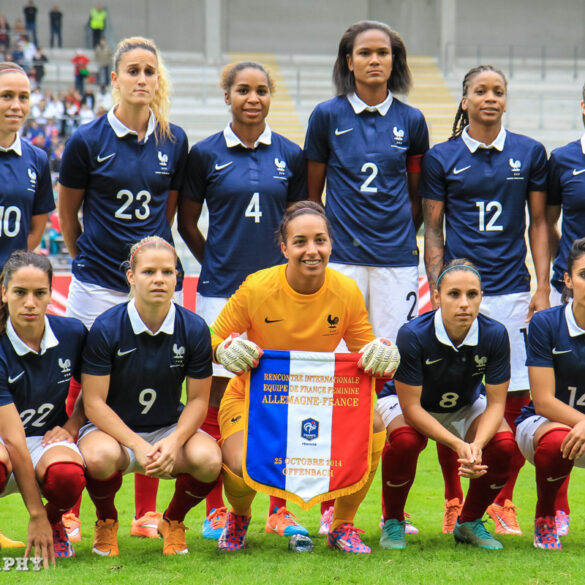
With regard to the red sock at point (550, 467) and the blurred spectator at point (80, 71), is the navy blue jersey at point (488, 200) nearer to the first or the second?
the red sock at point (550, 467)

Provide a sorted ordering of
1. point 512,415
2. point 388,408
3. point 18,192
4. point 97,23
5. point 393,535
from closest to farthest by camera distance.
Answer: point 393,535, point 388,408, point 18,192, point 512,415, point 97,23

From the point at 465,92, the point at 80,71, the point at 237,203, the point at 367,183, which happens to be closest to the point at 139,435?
the point at 237,203

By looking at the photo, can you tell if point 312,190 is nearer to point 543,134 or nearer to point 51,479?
point 51,479

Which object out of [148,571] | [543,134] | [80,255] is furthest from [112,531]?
[543,134]

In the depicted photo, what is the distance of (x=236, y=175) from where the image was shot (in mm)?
4809

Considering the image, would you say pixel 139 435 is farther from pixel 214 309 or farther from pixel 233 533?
pixel 214 309

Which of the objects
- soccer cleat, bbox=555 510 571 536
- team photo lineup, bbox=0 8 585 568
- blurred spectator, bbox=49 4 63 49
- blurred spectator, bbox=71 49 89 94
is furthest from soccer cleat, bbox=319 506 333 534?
blurred spectator, bbox=49 4 63 49

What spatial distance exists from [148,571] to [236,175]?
6.58ft

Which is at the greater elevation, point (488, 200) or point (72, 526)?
point (488, 200)

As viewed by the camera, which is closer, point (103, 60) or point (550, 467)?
point (550, 467)

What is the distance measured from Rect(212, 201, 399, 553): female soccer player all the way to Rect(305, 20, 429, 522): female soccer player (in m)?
0.47

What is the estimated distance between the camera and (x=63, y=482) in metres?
3.90

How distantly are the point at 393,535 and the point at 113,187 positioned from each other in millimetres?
2164

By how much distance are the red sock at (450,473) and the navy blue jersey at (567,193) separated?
104 centimetres
